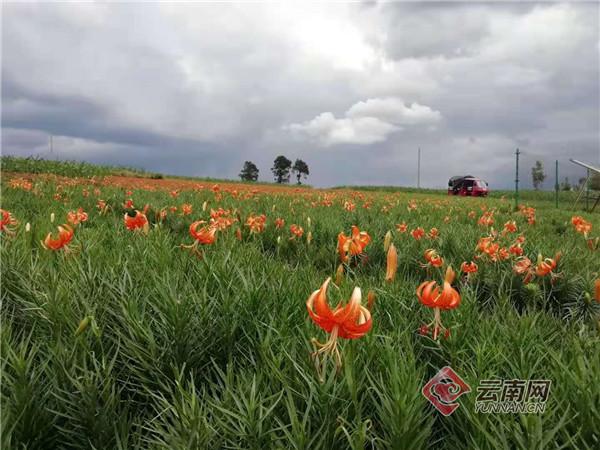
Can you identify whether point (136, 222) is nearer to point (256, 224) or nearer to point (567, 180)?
point (256, 224)

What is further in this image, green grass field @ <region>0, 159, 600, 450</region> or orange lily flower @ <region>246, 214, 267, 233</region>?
orange lily flower @ <region>246, 214, 267, 233</region>

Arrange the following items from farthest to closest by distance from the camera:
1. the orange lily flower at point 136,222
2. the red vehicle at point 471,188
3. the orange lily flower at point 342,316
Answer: the red vehicle at point 471,188
the orange lily flower at point 136,222
the orange lily flower at point 342,316

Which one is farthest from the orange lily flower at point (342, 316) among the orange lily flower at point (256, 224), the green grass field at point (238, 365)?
the orange lily flower at point (256, 224)

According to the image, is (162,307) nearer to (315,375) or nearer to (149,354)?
(149,354)

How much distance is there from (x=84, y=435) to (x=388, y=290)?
1465mm

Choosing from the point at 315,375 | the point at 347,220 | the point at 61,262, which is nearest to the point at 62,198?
the point at 347,220

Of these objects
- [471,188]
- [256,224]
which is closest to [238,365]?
[256,224]

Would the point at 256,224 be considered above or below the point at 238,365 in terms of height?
above

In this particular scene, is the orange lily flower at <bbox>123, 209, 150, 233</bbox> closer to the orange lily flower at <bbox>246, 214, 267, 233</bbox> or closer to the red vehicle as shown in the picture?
the orange lily flower at <bbox>246, 214, 267, 233</bbox>

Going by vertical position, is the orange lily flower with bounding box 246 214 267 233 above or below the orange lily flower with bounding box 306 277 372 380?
above

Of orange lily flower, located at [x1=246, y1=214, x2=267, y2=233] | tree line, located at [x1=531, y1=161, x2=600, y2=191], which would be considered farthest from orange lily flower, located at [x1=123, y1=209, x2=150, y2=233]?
tree line, located at [x1=531, y1=161, x2=600, y2=191]

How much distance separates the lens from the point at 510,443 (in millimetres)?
1178

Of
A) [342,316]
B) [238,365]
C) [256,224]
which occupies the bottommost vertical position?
[238,365]

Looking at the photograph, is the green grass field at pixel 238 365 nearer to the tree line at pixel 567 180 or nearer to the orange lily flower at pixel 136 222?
the orange lily flower at pixel 136 222
